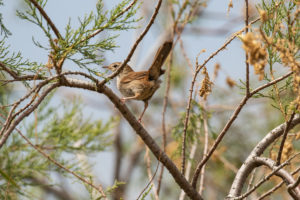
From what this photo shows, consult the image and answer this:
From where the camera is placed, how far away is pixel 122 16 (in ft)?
7.90

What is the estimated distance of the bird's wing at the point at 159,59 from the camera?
371cm

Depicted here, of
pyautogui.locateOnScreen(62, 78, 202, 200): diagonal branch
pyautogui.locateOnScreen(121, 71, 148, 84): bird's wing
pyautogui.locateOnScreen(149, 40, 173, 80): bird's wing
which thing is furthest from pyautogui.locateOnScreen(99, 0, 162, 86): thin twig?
pyautogui.locateOnScreen(121, 71, 148, 84): bird's wing

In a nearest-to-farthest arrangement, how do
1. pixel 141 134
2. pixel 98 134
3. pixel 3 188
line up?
pixel 141 134 → pixel 3 188 → pixel 98 134

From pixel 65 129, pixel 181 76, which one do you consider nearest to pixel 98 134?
pixel 65 129

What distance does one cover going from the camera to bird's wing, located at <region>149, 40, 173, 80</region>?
12.2ft

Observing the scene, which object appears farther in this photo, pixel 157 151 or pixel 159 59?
pixel 159 59

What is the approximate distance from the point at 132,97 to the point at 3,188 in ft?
4.61

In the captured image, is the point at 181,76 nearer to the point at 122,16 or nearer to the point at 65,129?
the point at 65,129

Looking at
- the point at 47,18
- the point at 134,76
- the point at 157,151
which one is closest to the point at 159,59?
the point at 134,76

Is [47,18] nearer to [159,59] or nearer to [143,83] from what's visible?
[159,59]

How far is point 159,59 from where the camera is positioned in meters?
3.92

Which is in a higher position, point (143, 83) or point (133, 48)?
point (143, 83)

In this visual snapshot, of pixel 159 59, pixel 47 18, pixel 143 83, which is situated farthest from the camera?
pixel 143 83

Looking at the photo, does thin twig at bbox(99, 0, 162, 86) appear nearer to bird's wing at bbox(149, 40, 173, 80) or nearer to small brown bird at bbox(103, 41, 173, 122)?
bird's wing at bbox(149, 40, 173, 80)
